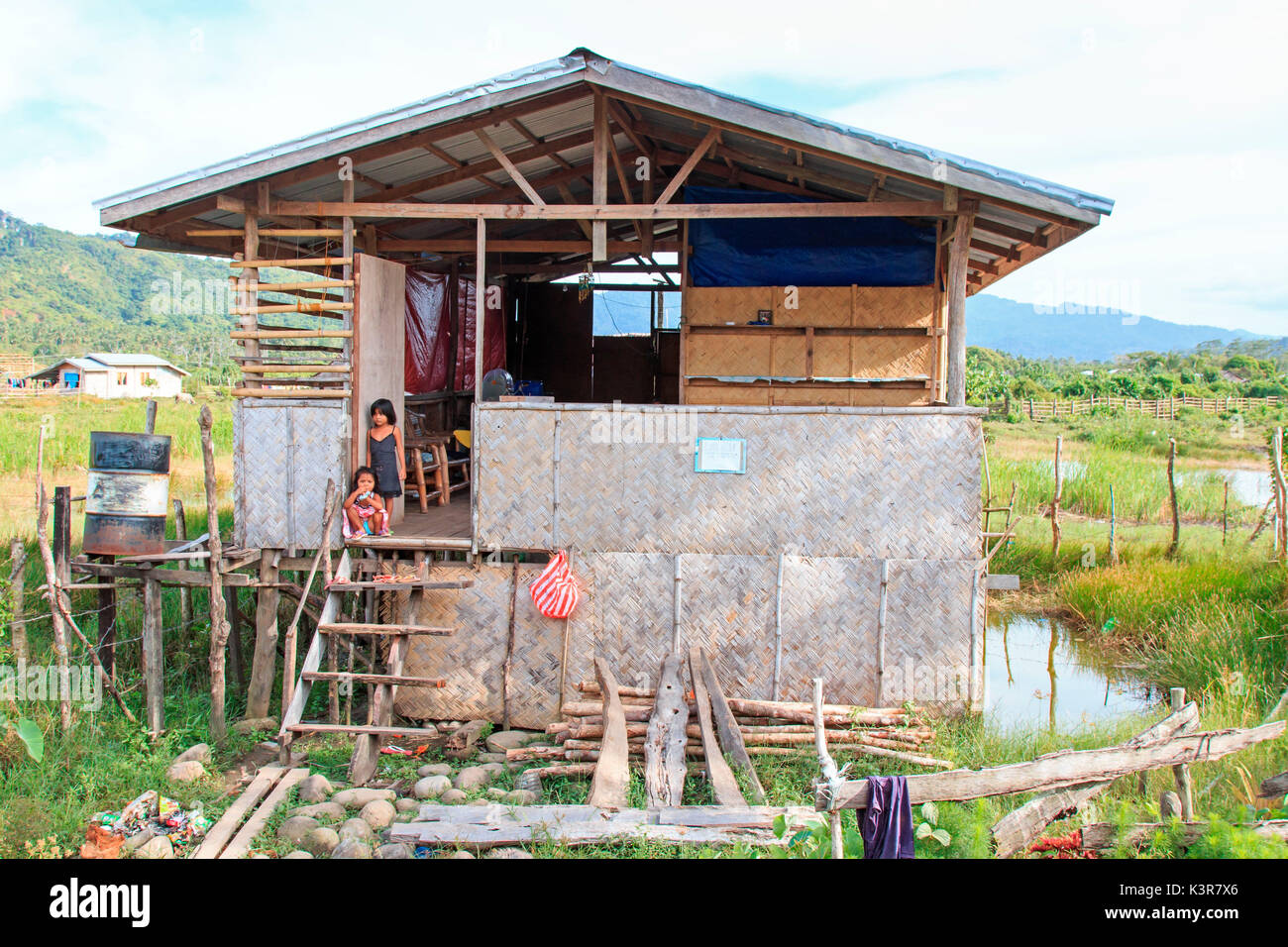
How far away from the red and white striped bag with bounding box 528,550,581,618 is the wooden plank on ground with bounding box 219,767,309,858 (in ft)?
7.44

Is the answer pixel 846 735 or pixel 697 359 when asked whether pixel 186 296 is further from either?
pixel 846 735

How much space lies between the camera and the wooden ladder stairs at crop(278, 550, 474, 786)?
698 cm

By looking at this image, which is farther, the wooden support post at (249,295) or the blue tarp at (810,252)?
the blue tarp at (810,252)

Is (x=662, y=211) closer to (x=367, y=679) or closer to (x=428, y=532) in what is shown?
(x=428, y=532)

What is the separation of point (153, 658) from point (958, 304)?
7.61 m

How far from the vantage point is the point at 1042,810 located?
500cm

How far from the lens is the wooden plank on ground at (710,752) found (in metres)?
5.86

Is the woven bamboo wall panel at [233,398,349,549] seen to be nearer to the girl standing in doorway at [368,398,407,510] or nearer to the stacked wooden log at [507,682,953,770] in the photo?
the girl standing in doorway at [368,398,407,510]

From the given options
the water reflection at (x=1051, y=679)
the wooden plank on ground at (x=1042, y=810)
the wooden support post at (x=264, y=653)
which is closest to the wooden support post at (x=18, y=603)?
the wooden support post at (x=264, y=653)

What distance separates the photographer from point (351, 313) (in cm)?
832

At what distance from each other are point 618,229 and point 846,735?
325 inches

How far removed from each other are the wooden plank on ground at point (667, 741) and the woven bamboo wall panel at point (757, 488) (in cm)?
117

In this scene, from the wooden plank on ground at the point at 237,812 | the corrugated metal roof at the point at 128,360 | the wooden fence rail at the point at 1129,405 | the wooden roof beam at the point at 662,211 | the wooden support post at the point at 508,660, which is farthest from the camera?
the corrugated metal roof at the point at 128,360

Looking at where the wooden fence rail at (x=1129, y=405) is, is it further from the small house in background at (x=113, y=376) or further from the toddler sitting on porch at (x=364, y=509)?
the small house in background at (x=113, y=376)
